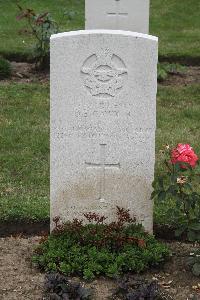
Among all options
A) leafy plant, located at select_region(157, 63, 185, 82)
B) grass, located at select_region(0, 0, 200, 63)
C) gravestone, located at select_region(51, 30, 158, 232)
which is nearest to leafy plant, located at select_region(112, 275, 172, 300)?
gravestone, located at select_region(51, 30, 158, 232)

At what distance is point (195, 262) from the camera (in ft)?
16.1

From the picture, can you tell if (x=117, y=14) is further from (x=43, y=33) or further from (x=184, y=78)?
(x=184, y=78)

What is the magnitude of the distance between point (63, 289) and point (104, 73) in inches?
56.4

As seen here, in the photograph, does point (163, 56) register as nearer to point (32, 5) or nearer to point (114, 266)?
point (32, 5)

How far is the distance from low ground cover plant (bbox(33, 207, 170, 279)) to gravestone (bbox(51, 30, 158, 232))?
128 millimetres

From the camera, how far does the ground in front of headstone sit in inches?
185

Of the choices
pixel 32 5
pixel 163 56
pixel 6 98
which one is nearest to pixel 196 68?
pixel 163 56

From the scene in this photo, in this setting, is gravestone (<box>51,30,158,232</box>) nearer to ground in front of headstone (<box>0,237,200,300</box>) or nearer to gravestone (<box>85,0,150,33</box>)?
ground in front of headstone (<box>0,237,200,300</box>)

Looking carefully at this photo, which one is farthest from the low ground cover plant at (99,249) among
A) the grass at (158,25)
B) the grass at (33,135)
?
the grass at (158,25)

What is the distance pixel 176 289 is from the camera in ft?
15.7

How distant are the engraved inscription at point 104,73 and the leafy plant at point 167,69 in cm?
549

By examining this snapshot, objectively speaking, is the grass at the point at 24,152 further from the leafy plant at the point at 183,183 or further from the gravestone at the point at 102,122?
the leafy plant at the point at 183,183

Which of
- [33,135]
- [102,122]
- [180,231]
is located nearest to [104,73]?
[102,122]

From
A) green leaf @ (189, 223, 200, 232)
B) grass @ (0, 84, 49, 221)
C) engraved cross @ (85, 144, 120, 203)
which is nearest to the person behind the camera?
green leaf @ (189, 223, 200, 232)
